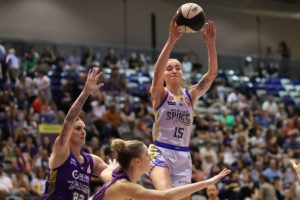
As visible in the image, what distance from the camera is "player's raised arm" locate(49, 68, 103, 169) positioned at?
7273 millimetres

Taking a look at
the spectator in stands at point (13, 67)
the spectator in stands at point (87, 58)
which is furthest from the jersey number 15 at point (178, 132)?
the spectator in stands at point (87, 58)

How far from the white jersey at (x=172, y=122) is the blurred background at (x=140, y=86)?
107 inches

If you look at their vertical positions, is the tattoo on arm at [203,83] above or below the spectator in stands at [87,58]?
above

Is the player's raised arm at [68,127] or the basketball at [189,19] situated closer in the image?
the player's raised arm at [68,127]

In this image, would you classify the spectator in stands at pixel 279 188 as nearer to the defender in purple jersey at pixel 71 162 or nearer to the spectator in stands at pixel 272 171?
the spectator in stands at pixel 272 171

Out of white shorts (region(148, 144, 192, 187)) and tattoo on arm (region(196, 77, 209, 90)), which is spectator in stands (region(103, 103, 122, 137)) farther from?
white shorts (region(148, 144, 192, 187))

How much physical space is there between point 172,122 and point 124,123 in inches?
450

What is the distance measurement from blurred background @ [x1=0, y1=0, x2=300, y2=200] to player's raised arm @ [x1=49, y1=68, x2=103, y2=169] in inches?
166

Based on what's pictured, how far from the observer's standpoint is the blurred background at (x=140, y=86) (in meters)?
17.0

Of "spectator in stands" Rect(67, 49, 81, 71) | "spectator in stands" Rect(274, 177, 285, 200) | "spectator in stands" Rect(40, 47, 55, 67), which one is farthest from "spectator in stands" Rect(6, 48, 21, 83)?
"spectator in stands" Rect(274, 177, 285, 200)

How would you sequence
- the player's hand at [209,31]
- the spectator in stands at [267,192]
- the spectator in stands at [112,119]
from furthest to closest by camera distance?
the spectator in stands at [112,119] < the spectator in stands at [267,192] < the player's hand at [209,31]

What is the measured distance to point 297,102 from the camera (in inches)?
1056

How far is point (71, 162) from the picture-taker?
7.47 meters

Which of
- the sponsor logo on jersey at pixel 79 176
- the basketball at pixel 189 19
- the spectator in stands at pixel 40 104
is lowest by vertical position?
the spectator in stands at pixel 40 104
